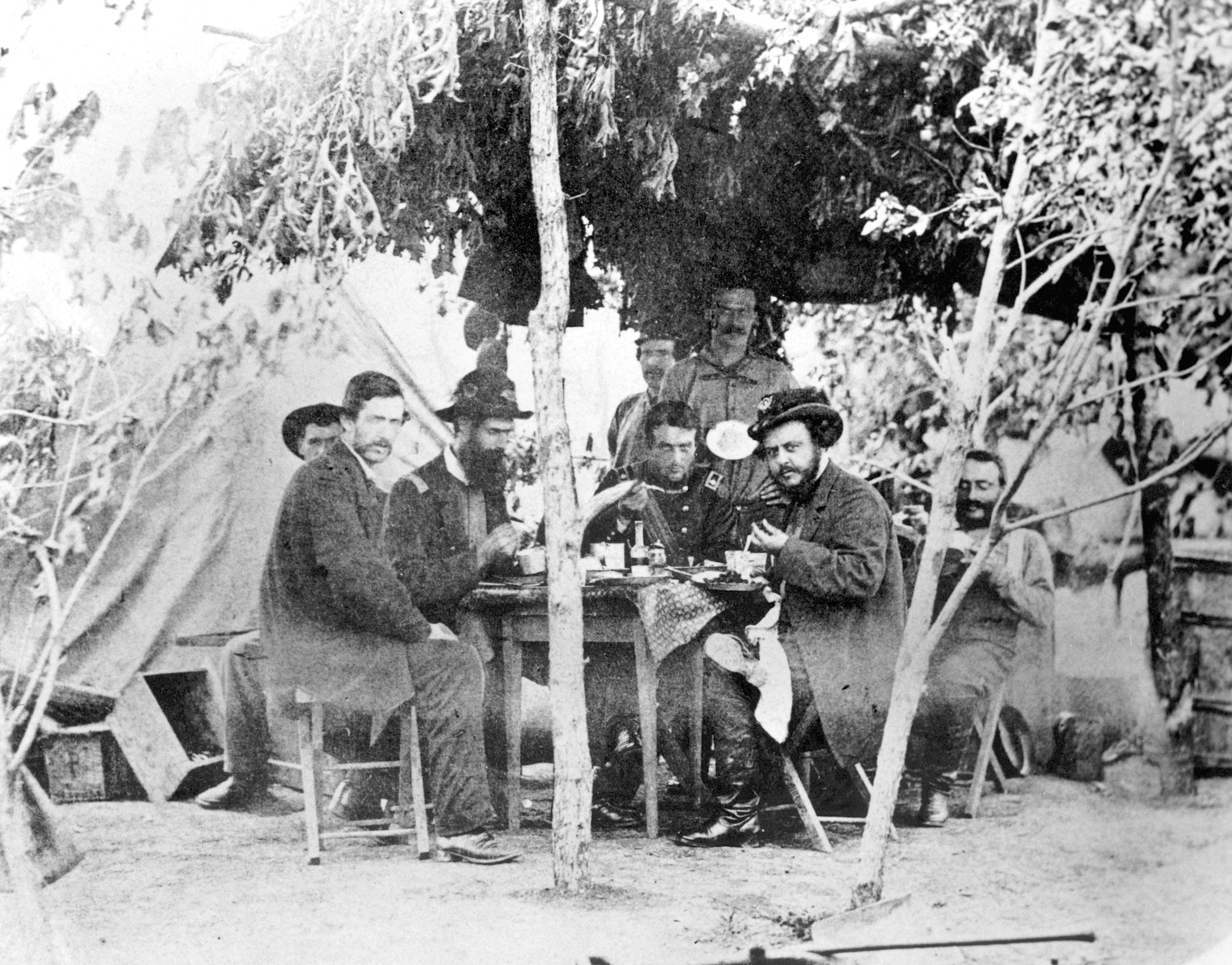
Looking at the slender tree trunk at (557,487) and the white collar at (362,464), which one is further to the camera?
the white collar at (362,464)

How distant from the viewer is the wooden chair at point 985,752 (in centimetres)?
425

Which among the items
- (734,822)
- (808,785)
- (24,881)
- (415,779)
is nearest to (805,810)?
(808,785)

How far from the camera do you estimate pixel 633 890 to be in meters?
4.10

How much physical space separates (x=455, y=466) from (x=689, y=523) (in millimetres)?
938

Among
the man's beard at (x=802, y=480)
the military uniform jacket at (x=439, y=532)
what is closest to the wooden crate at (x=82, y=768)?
the military uniform jacket at (x=439, y=532)

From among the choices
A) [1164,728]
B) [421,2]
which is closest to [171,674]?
[421,2]

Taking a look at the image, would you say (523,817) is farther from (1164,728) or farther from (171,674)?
(1164,728)

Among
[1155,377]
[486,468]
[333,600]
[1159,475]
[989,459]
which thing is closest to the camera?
[1155,377]

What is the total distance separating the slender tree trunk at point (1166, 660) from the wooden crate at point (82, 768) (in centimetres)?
387

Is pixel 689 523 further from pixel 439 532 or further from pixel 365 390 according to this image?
pixel 365 390

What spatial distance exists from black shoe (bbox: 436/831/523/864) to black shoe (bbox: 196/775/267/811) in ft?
2.35

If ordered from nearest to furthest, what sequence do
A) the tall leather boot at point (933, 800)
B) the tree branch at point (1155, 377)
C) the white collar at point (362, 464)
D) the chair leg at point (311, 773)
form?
the tree branch at point (1155, 377) < the chair leg at point (311, 773) < the tall leather boot at point (933, 800) < the white collar at point (362, 464)

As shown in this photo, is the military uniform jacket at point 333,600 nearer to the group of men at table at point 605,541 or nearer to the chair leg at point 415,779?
the group of men at table at point 605,541

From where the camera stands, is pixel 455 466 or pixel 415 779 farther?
pixel 455 466
